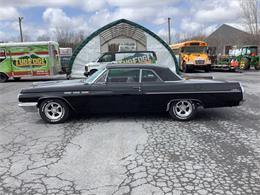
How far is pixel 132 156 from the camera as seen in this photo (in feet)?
15.8

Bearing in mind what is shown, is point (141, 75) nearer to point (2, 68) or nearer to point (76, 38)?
point (2, 68)

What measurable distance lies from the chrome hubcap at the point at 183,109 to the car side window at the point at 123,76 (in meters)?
1.17

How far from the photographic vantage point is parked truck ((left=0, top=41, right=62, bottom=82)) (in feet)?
63.6

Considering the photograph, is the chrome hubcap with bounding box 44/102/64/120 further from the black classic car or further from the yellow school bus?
the yellow school bus

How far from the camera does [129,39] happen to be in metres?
27.2

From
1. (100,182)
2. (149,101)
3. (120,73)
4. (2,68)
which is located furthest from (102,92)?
(2,68)

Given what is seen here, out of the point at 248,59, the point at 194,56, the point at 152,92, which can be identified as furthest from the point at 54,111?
the point at 248,59

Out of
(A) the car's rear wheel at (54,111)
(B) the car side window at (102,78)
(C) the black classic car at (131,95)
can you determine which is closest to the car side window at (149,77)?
(C) the black classic car at (131,95)

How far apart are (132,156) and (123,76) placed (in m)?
2.78

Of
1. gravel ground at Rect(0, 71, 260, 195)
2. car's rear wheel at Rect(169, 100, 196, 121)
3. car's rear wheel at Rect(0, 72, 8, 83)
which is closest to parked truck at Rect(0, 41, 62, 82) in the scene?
car's rear wheel at Rect(0, 72, 8, 83)

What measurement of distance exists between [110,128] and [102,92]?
0.94m

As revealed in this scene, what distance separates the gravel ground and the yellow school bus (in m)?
16.3

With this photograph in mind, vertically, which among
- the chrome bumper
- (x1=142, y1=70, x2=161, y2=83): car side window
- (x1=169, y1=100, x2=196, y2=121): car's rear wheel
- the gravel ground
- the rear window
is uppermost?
the rear window

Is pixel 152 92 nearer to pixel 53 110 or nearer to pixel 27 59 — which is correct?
pixel 53 110
